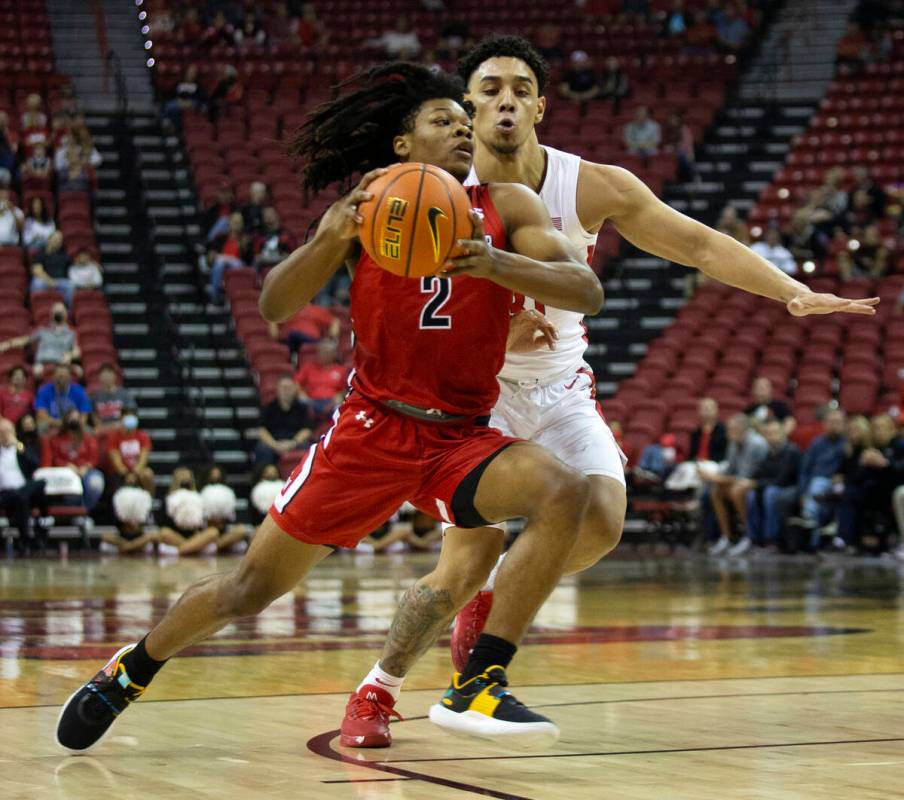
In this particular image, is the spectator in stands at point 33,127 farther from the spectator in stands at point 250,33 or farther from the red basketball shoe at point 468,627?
the red basketball shoe at point 468,627

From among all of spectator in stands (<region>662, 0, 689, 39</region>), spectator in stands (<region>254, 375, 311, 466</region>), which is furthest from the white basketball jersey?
spectator in stands (<region>662, 0, 689, 39</region>)

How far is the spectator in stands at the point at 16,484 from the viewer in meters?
13.8

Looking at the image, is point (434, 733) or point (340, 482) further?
point (434, 733)

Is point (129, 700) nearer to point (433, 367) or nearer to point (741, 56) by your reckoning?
point (433, 367)

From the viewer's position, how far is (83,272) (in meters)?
16.8

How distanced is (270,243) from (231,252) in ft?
1.88

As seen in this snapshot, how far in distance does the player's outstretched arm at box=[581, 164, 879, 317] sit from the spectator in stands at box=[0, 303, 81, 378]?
36.7 ft

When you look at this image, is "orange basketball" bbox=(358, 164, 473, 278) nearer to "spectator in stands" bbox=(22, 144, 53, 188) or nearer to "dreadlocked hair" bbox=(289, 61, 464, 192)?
"dreadlocked hair" bbox=(289, 61, 464, 192)

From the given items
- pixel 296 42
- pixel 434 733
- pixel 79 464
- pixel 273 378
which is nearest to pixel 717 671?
pixel 434 733

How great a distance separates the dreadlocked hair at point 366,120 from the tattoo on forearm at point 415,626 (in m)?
1.19

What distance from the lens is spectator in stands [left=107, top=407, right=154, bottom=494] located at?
562 inches

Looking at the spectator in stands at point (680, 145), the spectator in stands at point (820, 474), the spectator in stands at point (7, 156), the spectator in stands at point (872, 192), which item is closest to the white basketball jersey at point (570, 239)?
the spectator in stands at point (820, 474)

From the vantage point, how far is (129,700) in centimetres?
399

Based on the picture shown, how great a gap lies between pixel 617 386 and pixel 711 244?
12.3m
